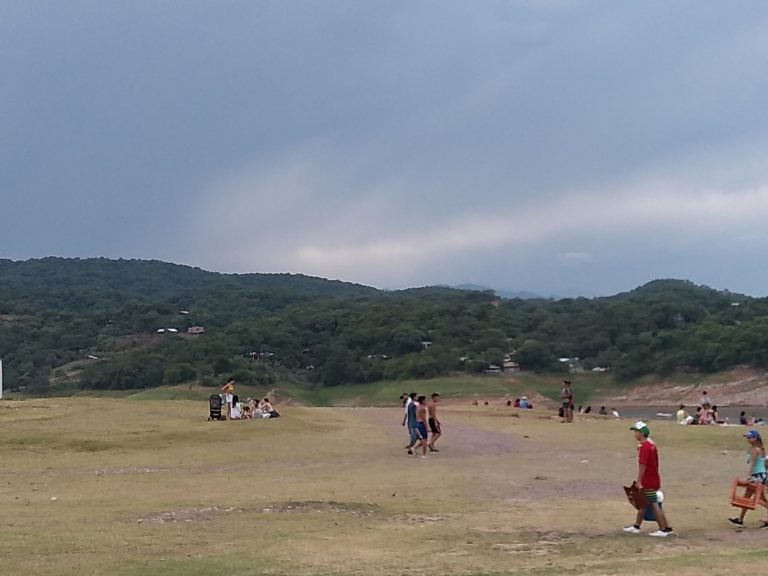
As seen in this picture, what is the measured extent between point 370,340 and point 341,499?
7623 cm

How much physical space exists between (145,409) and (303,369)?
5384 centimetres

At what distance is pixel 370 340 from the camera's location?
307ft

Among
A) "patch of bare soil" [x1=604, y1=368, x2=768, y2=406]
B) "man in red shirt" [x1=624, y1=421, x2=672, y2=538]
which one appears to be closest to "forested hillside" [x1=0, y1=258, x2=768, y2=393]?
"patch of bare soil" [x1=604, y1=368, x2=768, y2=406]

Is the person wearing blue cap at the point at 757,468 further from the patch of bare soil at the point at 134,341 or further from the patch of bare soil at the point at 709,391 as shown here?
the patch of bare soil at the point at 134,341

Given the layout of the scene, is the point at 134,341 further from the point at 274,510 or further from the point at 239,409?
the point at 274,510

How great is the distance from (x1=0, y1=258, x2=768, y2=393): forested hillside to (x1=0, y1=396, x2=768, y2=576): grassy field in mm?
45481

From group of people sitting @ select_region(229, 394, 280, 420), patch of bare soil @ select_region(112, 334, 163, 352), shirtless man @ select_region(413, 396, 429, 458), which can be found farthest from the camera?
patch of bare soil @ select_region(112, 334, 163, 352)

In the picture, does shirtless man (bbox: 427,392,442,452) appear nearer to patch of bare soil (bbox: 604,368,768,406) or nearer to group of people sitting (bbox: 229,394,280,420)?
group of people sitting (bbox: 229,394,280,420)

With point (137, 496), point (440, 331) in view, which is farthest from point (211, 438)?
point (440, 331)

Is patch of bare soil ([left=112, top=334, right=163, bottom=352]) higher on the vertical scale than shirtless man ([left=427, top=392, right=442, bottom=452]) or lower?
higher

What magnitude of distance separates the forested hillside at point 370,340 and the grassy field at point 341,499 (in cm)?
4548

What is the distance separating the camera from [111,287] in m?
182

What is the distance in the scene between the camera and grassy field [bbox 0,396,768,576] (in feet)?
37.5

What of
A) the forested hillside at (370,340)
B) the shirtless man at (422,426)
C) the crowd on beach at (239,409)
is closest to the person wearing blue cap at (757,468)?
the shirtless man at (422,426)
